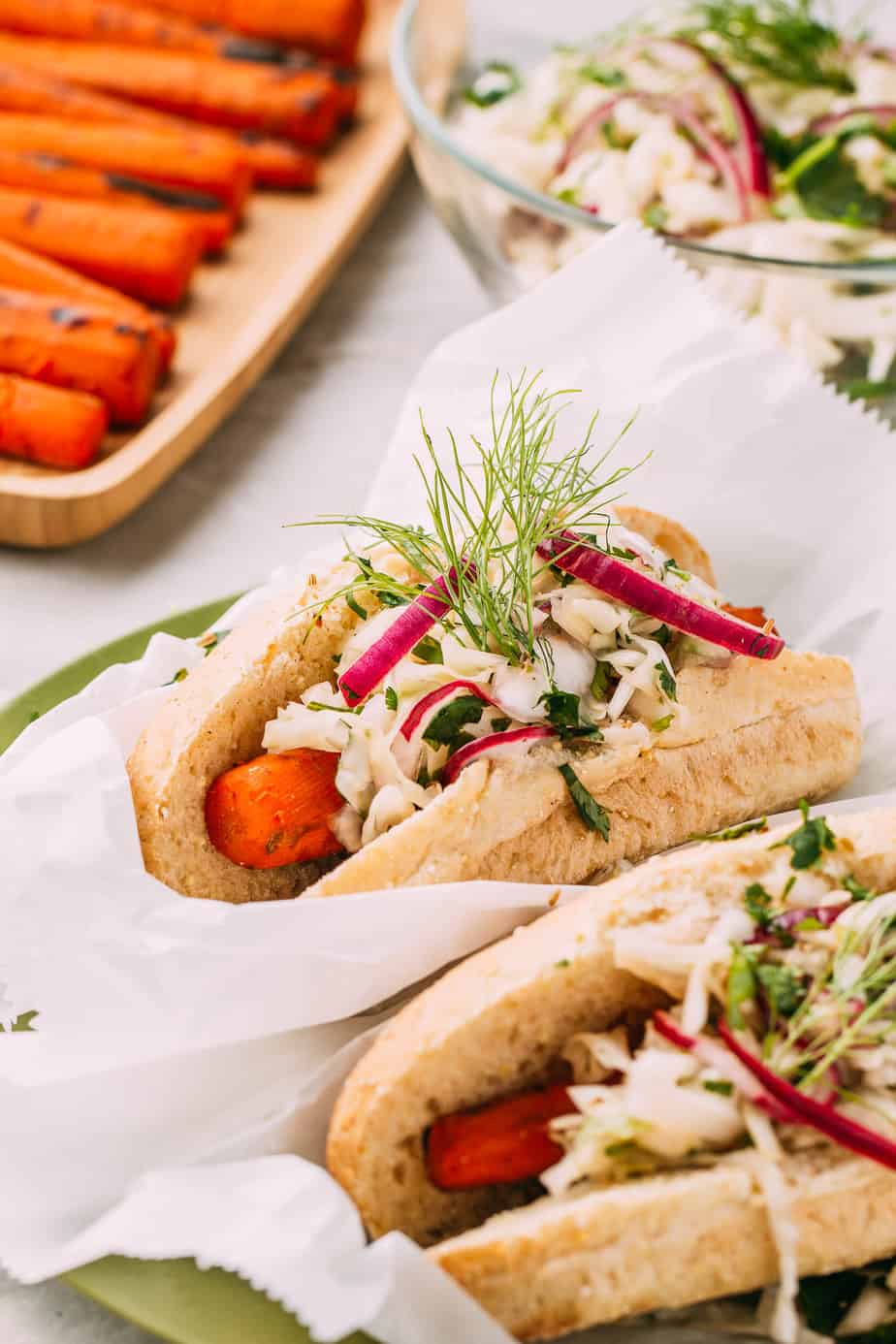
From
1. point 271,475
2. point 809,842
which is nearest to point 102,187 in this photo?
point 271,475

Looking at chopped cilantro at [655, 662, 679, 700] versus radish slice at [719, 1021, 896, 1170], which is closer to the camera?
radish slice at [719, 1021, 896, 1170]

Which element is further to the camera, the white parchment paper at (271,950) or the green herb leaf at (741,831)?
the green herb leaf at (741,831)

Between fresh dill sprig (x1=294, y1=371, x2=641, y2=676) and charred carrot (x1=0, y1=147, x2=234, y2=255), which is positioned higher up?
fresh dill sprig (x1=294, y1=371, x2=641, y2=676)

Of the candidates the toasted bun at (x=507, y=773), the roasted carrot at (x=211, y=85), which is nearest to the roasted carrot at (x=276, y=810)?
the toasted bun at (x=507, y=773)

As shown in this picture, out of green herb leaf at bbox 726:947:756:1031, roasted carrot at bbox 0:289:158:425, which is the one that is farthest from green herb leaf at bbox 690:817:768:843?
roasted carrot at bbox 0:289:158:425

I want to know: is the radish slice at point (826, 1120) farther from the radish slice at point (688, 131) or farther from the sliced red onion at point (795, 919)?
the radish slice at point (688, 131)

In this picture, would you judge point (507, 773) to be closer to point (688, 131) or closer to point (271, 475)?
point (271, 475)

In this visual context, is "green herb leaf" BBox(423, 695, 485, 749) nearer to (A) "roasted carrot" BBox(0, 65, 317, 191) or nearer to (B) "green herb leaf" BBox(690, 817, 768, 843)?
(B) "green herb leaf" BBox(690, 817, 768, 843)
